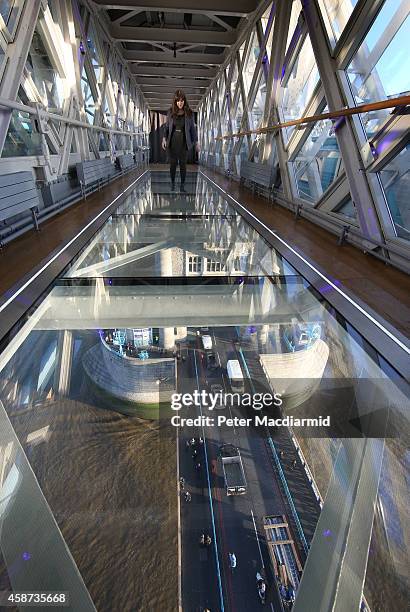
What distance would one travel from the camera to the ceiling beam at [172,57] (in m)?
13.0

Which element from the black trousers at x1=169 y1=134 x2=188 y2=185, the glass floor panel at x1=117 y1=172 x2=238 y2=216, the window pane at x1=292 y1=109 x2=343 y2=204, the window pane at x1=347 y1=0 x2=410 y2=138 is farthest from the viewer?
the black trousers at x1=169 y1=134 x2=188 y2=185

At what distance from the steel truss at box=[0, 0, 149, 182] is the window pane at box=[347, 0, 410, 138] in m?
3.69

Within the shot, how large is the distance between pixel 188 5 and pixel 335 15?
519 centimetres

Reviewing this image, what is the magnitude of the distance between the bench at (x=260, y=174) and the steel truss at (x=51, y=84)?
140 inches

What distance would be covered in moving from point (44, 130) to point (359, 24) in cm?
406

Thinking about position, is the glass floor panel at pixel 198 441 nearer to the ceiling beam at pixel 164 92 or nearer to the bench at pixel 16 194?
the bench at pixel 16 194

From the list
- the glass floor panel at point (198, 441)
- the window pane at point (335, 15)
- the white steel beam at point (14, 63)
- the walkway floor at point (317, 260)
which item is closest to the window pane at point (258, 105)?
the window pane at point (335, 15)

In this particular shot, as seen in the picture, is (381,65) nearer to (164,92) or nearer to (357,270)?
(357,270)

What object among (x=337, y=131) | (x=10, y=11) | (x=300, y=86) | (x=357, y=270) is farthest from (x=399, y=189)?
(x=10, y=11)

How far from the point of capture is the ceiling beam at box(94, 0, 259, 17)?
7.73 meters

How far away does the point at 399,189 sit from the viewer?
3258mm

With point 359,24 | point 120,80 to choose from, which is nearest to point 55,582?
point 359,24

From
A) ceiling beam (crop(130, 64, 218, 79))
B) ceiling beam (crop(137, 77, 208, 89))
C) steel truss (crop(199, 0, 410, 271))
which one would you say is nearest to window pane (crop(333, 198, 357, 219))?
A: steel truss (crop(199, 0, 410, 271))

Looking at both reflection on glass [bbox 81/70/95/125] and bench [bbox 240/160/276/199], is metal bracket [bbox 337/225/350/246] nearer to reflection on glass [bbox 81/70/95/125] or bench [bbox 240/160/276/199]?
bench [bbox 240/160/276/199]
